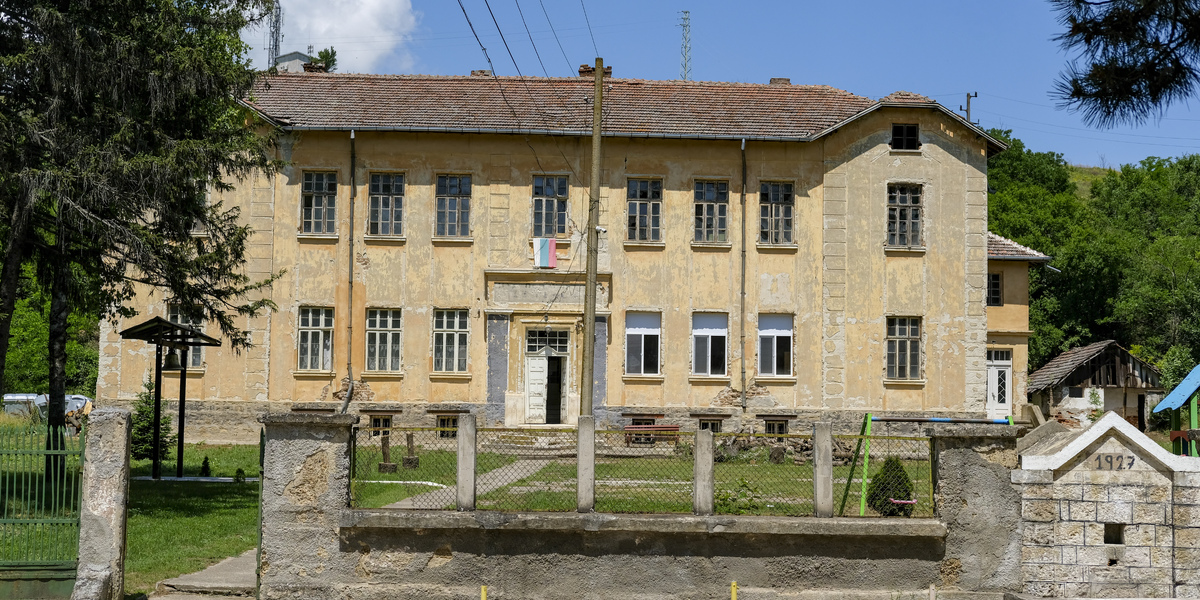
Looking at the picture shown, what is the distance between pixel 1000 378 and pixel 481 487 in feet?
91.2

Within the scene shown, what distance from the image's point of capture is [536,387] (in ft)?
94.8

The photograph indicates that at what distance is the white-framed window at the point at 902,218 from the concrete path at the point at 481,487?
1885 centimetres

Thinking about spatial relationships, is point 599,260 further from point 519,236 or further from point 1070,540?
point 1070,540

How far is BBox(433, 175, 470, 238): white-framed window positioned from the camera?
95.3 ft

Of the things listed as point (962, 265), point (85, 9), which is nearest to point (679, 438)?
point (85, 9)

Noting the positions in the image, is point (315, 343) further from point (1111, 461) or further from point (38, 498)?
point (1111, 461)

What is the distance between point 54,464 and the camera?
10.8 metres

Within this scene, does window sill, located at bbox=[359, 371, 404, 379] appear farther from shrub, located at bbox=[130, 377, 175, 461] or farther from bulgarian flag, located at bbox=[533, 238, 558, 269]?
shrub, located at bbox=[130, 377, 175, 461]

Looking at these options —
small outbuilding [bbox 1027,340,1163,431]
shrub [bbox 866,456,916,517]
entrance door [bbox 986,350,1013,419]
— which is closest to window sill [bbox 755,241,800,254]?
entrance door [bbox 986,350,1013,419]

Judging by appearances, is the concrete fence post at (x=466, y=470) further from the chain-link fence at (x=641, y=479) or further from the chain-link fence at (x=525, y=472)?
the chain-link fence at (x=641, y=479)

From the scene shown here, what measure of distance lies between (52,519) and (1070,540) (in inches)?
395

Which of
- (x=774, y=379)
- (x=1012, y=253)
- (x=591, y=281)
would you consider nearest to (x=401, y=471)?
(x=591, y=281)

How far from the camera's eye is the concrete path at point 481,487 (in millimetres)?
11916

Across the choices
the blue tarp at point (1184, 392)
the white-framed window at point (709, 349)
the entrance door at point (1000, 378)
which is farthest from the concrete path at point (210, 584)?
the entrance door at point (1000, 378)
